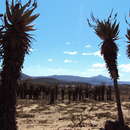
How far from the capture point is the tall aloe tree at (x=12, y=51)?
11695 millimetres

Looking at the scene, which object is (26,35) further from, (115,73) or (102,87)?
(102,87)

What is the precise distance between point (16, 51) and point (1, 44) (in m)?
0.89

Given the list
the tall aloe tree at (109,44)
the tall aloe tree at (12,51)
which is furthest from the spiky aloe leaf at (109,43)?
the tall aloe tree at (12,51)

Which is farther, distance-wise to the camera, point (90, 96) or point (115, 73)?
point (90, 96)

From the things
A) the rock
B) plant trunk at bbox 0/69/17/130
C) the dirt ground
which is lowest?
the dirt ground

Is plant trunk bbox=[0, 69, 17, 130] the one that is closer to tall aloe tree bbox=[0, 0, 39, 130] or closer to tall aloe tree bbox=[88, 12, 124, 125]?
tall aloe tree bbox=[0, 0, 39, 130]

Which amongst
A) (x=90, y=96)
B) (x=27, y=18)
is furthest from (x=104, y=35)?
(x=90, y=96)

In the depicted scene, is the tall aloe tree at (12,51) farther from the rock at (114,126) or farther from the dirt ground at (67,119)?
the dirt ground at (67,119)

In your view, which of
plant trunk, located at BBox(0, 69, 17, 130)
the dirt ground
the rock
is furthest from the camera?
the dirt ground

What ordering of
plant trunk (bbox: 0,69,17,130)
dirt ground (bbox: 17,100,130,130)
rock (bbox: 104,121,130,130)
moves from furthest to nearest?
1. dirt ground (bbox: 17,100,130,130)
2. rock (bbox: 104,121,130,130)
3. plant trunk (bbox: 0,69,17,130)

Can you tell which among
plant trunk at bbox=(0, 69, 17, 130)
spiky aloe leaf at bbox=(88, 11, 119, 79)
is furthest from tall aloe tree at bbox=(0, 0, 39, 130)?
spiky aloe leaf at bbox=(88, 11, 119, 79)

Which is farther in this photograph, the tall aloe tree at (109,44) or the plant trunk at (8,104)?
the tall aloe tree at (109,44)

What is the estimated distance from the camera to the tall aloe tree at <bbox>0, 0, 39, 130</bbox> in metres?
11.7

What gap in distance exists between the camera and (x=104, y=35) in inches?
712
